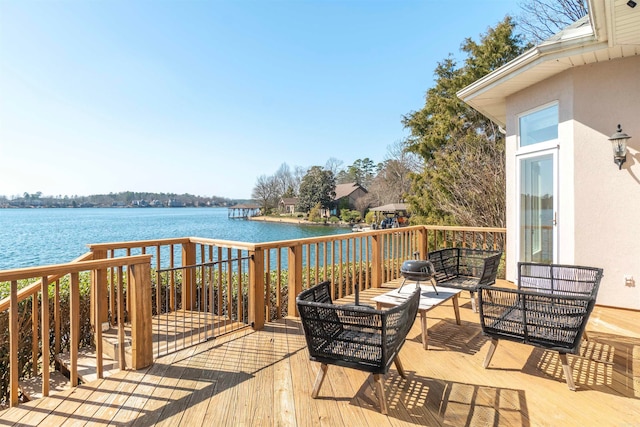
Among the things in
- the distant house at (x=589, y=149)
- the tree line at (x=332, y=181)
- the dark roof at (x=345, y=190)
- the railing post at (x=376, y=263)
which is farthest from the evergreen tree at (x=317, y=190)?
the distant house at (x=589, y=149)

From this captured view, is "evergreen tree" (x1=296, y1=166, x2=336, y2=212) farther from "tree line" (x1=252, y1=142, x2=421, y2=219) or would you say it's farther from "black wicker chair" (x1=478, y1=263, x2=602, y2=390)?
"black wicker chair" (x1=478, y1=263, x2=602, y2=390)

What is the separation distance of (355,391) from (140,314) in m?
1.71

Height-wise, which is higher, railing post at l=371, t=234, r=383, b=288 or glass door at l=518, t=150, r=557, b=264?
glass door at l=518, t=150, r=557, b=264

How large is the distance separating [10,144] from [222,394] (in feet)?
66.9

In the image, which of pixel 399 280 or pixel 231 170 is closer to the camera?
pixel 399 280

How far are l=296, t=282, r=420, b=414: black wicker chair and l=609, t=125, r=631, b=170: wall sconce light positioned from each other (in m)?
3.50

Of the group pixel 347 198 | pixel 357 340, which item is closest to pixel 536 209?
pixel 357 340

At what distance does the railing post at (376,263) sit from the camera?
5.29 m

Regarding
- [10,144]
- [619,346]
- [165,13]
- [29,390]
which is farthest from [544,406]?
[10,144]

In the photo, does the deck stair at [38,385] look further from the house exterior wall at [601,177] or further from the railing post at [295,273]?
the house exterior wall at [601,177]

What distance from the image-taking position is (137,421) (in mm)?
1896

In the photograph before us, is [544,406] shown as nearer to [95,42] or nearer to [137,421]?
[137,421]

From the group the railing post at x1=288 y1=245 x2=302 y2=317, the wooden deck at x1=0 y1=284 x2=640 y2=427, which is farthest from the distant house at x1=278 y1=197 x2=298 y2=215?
the wooden deck at x1=0 y1=284 x2=640 y2=427

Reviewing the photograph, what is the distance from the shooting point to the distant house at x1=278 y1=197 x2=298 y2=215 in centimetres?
4197
